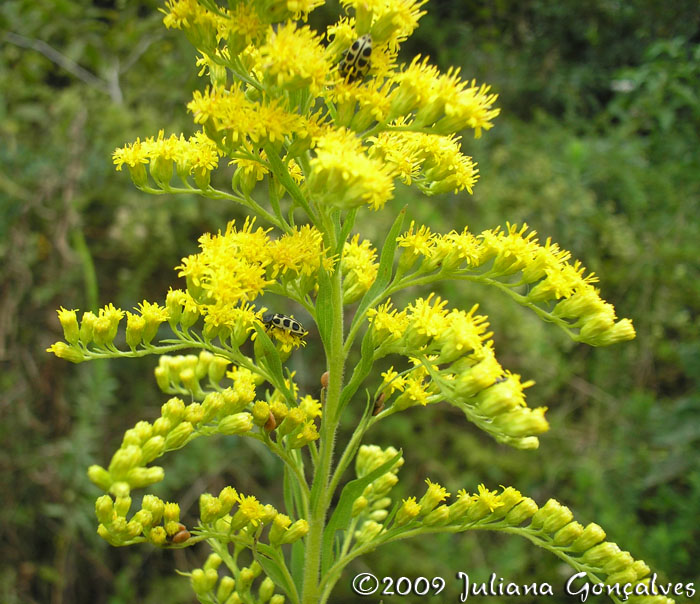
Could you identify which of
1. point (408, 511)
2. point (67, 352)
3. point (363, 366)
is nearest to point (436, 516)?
point (408, 511)

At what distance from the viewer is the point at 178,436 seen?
4.54ft

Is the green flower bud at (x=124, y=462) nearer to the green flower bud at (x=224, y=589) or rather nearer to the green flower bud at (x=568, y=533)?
the green flower bud at (x=224, y=589)

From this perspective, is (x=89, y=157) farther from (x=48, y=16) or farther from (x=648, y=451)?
(x=648, y=451)

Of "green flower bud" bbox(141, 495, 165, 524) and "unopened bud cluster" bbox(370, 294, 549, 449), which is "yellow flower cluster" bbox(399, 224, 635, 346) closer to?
"unopened bud cluster" bbox(370, 294, 549, 449)

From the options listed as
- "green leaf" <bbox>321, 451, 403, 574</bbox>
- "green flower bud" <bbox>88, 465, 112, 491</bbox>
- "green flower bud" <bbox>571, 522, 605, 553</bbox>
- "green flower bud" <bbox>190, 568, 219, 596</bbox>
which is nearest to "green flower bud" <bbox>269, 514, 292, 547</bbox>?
"green leaf" <bbox>321, 451, 403, 574</bbox>

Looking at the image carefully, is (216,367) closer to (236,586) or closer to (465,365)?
(236,586)

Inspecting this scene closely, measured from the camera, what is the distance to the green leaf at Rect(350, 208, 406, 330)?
1385 millimetres

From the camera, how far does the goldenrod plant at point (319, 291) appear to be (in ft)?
4.07

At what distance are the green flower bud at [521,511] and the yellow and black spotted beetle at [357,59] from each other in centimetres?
115

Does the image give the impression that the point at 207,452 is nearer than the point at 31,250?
Yes

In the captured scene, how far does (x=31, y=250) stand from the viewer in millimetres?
3258

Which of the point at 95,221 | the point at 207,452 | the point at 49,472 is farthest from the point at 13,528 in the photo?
the point at 95,221

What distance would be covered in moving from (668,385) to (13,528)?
13.1 ft

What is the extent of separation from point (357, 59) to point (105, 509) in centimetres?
110
